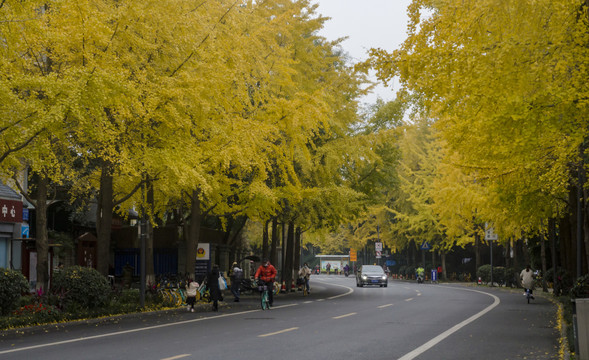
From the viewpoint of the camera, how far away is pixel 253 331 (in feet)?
56.4

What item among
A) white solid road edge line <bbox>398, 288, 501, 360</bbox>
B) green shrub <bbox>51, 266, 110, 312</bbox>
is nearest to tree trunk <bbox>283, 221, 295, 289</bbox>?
white solid road edge line <bbox>398, 288, 501, 360</bbox>

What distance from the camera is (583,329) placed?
37.1 feet

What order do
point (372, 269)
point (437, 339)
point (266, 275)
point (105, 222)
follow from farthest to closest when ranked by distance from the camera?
point (372, 269), point (266, 275), point (105, 222), point (437, 339)

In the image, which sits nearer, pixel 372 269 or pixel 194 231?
pixel 194 231

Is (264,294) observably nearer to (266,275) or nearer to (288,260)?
(266,275)

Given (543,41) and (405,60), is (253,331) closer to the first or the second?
(405,60)

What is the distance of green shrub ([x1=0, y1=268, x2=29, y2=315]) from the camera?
1805 cm

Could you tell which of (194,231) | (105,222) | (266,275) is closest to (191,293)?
(266,275)

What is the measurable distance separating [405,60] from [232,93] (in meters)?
9.50

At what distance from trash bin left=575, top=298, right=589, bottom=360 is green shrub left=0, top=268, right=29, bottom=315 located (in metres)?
12.9

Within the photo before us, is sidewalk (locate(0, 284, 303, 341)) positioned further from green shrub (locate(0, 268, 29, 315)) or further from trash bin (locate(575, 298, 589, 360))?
trash bin (locate(575, 298, 589, 360))

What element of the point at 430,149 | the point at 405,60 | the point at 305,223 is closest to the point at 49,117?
the point at 405,60

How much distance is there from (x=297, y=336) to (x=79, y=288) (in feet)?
24.2

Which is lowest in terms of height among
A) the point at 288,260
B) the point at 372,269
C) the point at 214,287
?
the point at 372,269
